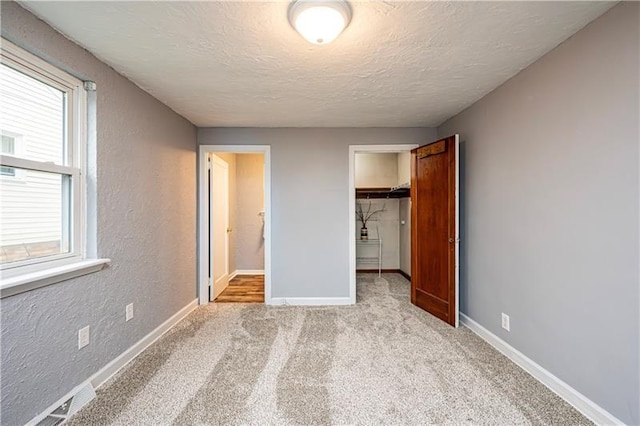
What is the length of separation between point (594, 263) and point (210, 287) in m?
3.64

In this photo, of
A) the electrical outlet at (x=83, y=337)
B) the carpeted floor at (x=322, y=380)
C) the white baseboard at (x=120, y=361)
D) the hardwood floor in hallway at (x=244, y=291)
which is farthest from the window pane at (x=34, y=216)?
the hardwood floor in hallway at (x=244, y=291)

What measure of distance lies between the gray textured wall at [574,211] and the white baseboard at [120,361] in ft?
9.78

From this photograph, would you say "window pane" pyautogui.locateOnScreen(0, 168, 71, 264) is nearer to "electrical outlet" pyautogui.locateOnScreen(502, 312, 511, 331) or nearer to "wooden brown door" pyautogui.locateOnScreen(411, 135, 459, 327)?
"wooden brown door" pyautogui.locateOnScreen(411, 135, 459, 327)

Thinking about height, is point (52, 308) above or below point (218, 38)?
below

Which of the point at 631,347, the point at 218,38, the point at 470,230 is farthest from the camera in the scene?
the point at 470,230

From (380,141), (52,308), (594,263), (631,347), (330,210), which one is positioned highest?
(380,141)

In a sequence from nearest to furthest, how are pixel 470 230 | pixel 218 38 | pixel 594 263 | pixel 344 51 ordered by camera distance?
1. pixel 594 263
2. pixel 218 38
3. pixel 344 51
4. pixel 470 230

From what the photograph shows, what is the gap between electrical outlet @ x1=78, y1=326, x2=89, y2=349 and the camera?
1.74 metres

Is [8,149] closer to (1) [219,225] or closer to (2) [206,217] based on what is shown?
(2) [206,217]

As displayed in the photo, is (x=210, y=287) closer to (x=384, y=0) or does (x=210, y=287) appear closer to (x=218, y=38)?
(x=218, y=38)

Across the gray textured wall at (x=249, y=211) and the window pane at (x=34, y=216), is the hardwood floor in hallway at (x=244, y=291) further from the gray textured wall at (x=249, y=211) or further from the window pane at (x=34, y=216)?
the window pane at (x=34, y=216)

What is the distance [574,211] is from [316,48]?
6.11 feet

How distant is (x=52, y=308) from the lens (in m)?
1.56

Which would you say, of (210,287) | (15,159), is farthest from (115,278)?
(210,287)
